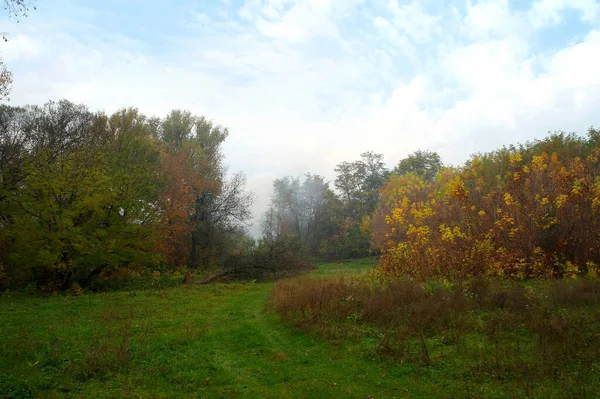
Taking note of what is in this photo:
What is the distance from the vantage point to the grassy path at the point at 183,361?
21.2 ft

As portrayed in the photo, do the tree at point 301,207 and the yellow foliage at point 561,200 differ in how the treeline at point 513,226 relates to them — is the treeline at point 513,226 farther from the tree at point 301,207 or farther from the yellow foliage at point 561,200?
the tree at point 301,207

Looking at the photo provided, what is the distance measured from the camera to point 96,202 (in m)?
19.9

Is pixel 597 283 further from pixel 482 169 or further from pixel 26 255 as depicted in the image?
pixel 26 255

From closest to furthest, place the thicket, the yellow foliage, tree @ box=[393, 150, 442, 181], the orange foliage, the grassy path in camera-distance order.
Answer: the thicket
the grassy path
the yellow foliage
the orange foliage
tree @ box=[393, 150, 442, 181]

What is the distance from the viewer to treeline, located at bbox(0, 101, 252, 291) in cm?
1948

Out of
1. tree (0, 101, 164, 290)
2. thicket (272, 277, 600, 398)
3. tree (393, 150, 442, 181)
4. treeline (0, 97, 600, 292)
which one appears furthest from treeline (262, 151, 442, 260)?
thicket (272, 277, 600, 398)

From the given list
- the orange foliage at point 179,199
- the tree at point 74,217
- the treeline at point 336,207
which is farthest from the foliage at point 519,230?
the treeline at point 336,207

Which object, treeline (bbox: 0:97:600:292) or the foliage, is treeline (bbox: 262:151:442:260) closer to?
treeline (bbox: 0:97:600:292)

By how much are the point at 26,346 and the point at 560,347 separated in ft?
33.9

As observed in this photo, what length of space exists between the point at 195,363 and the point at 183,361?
0.83ft

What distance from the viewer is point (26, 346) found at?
340 inches

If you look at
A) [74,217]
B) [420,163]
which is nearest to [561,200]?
[74,217]

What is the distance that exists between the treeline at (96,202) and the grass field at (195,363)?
23.8 feet

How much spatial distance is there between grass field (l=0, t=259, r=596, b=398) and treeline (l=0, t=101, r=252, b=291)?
7267mm
